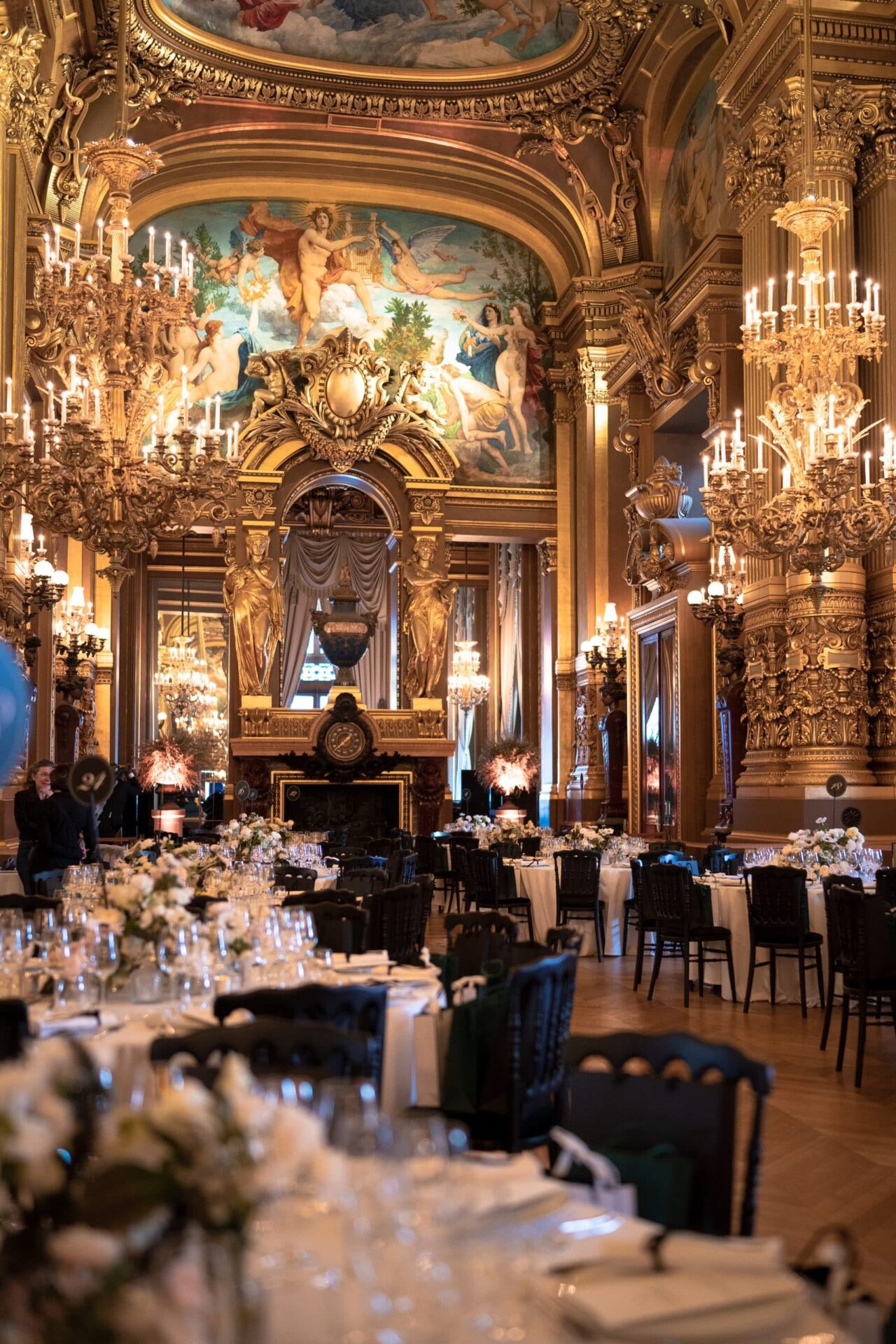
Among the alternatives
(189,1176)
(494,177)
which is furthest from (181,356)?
(189,1176)

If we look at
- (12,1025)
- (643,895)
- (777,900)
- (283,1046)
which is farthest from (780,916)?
(283,1046)

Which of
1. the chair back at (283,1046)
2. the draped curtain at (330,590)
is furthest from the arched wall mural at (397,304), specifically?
the chair back at (283,1046)

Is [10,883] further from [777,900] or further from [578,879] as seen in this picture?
[777,900]

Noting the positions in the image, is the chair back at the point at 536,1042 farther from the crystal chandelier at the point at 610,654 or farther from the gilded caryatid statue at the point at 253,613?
the gilded caryatid statue at the point at 253,613

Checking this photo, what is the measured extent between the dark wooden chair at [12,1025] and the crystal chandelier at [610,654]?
15983mm

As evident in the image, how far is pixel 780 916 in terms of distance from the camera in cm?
914

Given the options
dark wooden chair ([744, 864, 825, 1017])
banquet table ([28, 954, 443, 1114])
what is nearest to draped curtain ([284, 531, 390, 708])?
dark wooden chair ([744, 864, 825, 1017])

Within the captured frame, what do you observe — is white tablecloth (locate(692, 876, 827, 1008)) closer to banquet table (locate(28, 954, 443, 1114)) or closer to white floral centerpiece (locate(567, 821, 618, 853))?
white floral centerpiece (locate(567, 821, 618, 853))

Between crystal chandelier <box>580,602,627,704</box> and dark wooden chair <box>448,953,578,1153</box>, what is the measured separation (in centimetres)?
1477

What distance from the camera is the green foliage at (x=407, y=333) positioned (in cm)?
2195

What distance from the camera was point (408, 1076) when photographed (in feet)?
15.4

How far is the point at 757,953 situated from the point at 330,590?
57.6 ft

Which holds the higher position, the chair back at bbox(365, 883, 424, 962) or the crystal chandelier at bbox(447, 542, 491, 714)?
the crystal chandelier at bbox(447, 542, 491, 714)

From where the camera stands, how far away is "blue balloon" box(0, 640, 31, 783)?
2.92 metres
